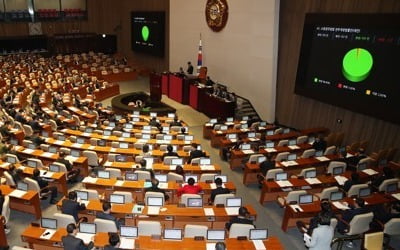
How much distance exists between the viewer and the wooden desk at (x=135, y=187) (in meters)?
10.6

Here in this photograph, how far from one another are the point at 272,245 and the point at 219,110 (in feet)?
40.1

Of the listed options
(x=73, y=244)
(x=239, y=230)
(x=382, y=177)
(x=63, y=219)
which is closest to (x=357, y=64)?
(x=382, y=177)

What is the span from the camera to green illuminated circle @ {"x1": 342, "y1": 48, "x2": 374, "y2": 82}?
14.7 m

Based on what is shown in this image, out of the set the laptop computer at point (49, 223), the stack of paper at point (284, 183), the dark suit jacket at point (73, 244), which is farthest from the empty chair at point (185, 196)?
the laptop computer at point (49, 223)

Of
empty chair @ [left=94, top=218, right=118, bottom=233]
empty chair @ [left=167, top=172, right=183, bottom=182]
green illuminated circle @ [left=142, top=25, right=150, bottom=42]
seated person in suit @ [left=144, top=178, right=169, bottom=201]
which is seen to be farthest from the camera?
green illuminated circle @ [left=142, top=25, right=150, bottom=42]

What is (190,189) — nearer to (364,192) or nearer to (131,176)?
(131,176)

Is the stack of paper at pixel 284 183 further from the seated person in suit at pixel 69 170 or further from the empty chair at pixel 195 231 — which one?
the seated person in suit at pixel 69 170

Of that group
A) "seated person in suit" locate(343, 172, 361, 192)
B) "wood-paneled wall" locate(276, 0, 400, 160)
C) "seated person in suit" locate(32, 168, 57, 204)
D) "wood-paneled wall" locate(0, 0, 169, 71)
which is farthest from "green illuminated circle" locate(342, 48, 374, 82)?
"wood-paneled wall" locate(0, 0, 169, 71)

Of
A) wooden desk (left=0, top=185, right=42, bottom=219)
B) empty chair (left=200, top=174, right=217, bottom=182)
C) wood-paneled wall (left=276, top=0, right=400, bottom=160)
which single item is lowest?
wooden desk (left=0, top=185, right=42, bottom=219)

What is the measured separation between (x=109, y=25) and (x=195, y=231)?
32064 mm

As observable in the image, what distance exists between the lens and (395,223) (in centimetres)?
889

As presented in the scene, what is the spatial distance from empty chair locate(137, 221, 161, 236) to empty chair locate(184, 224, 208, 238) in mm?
661

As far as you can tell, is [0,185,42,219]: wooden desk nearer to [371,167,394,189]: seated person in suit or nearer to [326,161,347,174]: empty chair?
[326,161,347,174]: empty chair

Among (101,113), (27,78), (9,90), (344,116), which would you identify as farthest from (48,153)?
(27,78)
